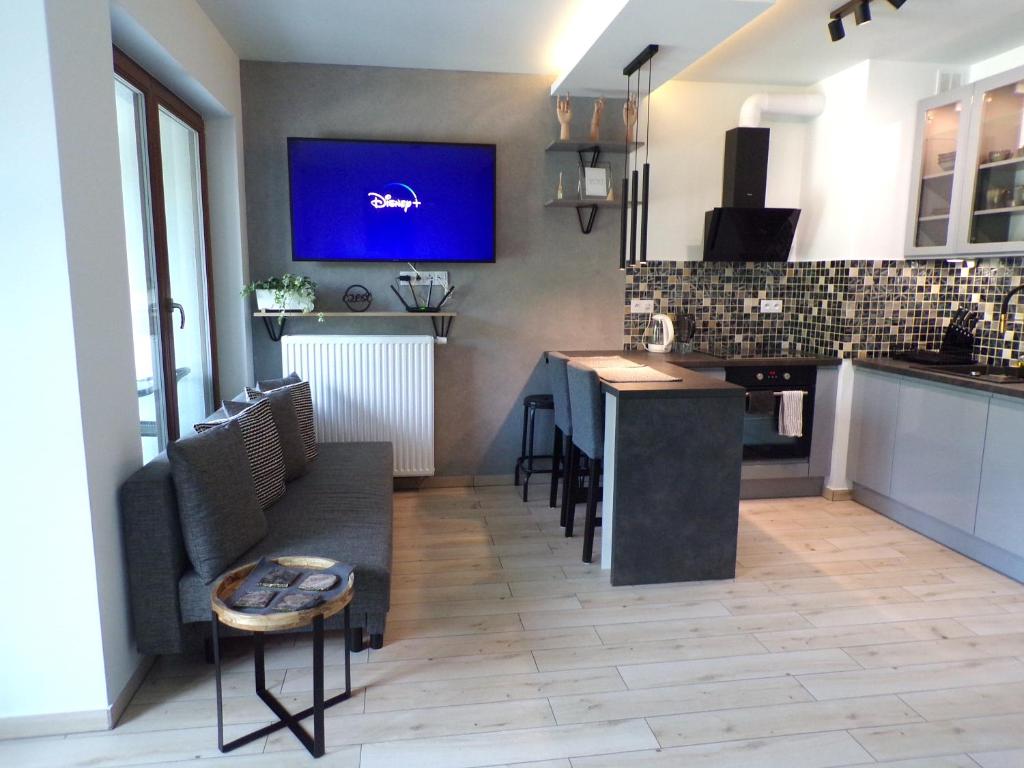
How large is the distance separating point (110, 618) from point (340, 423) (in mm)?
2121

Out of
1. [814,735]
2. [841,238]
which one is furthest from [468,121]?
[814,735]

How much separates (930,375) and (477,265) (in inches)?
102

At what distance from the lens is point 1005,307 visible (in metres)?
3.48

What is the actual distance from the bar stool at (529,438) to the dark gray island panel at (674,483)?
1.08 meters

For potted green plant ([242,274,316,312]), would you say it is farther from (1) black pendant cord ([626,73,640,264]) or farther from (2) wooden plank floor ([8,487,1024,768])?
(1) black pendant cord ([626,73,640,264])

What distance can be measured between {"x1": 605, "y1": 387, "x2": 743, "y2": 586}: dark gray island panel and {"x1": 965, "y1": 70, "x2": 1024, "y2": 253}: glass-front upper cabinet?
1.75 m

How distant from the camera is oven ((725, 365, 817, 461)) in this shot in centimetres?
397

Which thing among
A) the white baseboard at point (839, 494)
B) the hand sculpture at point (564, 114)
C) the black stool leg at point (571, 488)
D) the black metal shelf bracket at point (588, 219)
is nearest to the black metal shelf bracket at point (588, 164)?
the black metal shelf bracket at point (588, 219)

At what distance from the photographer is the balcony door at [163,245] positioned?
8.97ft

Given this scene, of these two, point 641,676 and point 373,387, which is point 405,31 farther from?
point 641,676

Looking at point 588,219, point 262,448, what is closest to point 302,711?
point 262,448

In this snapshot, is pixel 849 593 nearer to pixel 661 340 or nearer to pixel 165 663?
pixel 661 340

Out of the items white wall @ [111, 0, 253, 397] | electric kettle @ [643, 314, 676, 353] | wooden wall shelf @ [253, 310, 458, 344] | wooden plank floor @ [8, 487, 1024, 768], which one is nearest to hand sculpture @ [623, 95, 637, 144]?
electric kettle @ [643, 314, 676, 353]

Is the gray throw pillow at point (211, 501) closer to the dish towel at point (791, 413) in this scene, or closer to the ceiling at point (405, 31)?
the ceiling at point (405, 31)
